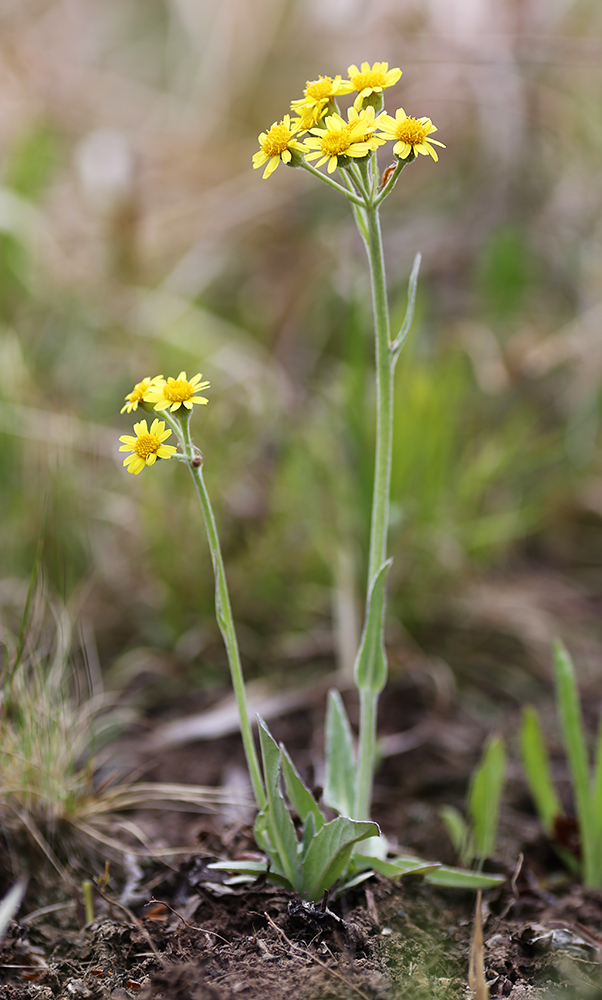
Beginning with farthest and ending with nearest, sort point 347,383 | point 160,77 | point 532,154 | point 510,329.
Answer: point 160,77 → point 532,154 → point 510,329 → point 347,383

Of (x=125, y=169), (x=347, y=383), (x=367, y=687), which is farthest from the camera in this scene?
(x=125, y=169)

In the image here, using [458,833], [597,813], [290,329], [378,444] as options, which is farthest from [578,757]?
[290,329]

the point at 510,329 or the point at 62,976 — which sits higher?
the point at 510,329

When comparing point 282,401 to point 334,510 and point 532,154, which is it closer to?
point 334,510

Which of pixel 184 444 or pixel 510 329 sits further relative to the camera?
pixel 510 329

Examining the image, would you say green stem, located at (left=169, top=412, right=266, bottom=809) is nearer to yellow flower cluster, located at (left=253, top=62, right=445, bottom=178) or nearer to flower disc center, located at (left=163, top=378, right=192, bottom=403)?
flower disc center, located at (left=163, top=378, right=192, bottom=403)

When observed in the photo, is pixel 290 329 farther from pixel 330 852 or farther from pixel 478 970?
pixel 478 970

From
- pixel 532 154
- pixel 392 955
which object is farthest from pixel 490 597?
pixel 532 154
